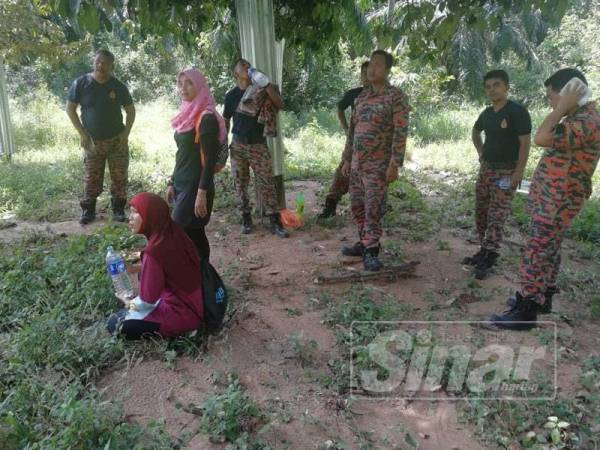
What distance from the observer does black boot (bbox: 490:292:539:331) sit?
11.1ft

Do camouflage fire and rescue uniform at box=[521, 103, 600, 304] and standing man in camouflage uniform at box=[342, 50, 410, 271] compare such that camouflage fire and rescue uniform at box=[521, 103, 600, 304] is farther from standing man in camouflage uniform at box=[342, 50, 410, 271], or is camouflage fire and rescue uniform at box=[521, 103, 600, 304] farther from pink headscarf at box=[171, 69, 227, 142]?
pink headscarf at box=[171, 69, 227, 142]

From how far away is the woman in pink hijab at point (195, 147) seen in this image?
11.4 feet

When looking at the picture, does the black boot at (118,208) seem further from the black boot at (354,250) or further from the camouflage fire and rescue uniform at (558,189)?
the camouflage fire and rescue uniform at (558,189)

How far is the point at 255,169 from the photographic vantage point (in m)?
5.33

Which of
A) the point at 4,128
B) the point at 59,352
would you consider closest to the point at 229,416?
the point at 59,352

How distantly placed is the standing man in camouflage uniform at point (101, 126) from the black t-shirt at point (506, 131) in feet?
12.2

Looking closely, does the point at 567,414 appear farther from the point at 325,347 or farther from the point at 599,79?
the point at 599,79

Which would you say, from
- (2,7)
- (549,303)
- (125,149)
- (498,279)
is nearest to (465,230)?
(498,279)

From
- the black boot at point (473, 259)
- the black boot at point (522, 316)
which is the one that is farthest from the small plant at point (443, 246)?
the black boot at point (522, 316)

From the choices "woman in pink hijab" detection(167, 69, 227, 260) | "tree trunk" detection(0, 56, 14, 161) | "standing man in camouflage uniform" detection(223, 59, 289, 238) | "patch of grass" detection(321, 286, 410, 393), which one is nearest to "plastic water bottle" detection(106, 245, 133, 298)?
"woman in pink hijab" detection(167, 69, 227, 260)

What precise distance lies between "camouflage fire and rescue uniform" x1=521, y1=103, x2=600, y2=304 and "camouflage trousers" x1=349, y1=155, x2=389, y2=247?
1.26m

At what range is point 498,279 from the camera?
432 cm

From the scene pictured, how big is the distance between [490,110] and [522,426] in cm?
273

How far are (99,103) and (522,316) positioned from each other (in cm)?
460
